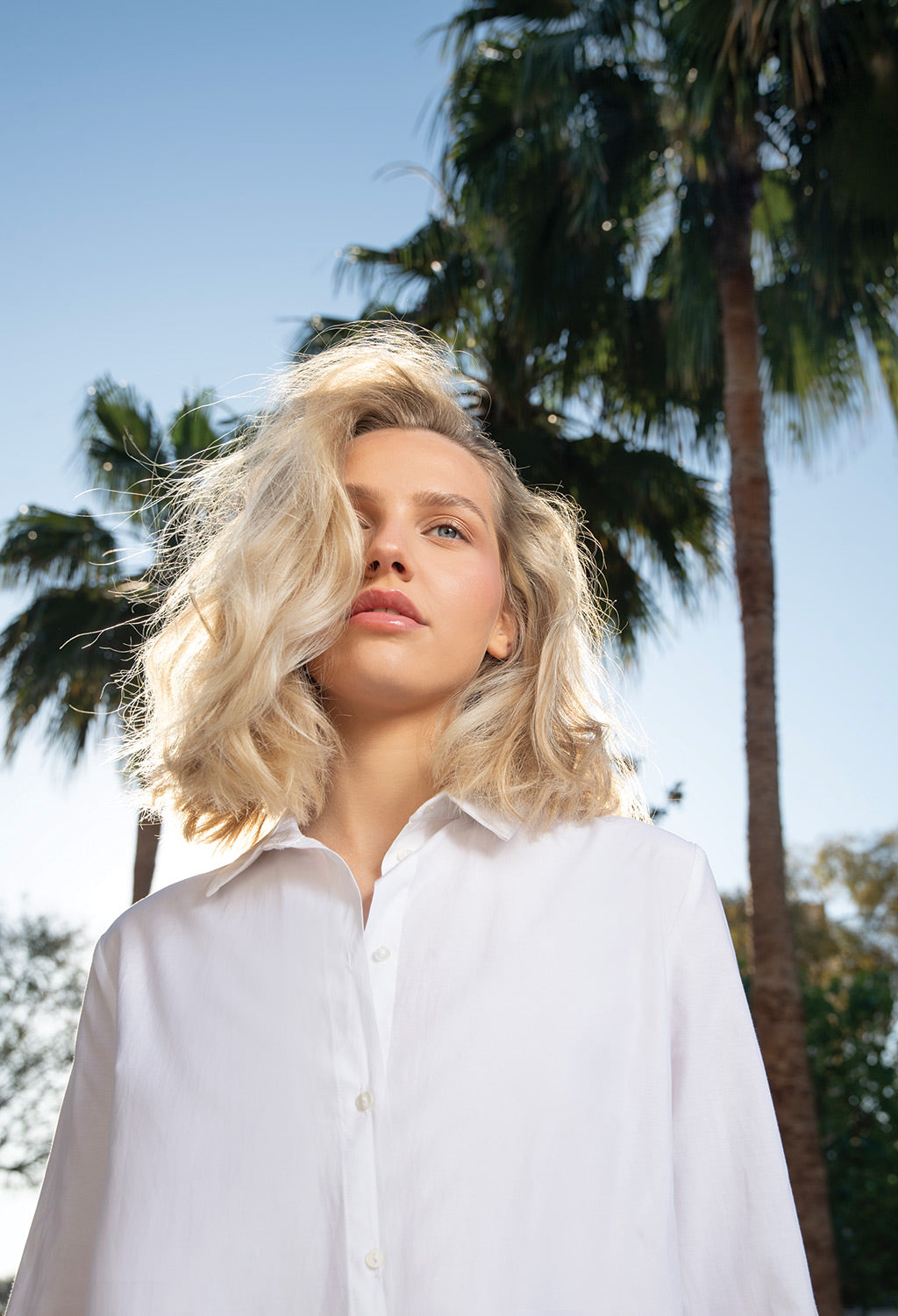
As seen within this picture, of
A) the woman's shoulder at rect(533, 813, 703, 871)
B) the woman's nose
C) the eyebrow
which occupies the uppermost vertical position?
the eyebrow

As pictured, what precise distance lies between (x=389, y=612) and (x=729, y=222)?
6776mm

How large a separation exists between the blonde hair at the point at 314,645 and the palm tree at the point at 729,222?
4.58 m

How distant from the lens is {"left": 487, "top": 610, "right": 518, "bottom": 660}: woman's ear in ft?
6.19

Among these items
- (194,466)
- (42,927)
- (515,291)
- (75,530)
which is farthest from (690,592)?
(42,927)

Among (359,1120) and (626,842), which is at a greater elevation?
(626,842)

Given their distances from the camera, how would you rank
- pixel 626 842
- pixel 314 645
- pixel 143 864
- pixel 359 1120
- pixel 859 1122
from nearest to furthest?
1. pixel 359 1120
2. pixel 626 842
3. pixel 314 645
4. pixel 143 864
5. pixel 859 1122

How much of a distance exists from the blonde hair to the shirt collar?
23 millimetres

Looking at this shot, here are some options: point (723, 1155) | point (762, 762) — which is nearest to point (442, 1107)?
point (723, 1155)

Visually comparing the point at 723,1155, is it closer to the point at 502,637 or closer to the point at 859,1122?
the point at 502,637

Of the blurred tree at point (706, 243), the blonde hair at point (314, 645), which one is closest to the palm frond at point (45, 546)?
the blurred tree at point (706, 243)

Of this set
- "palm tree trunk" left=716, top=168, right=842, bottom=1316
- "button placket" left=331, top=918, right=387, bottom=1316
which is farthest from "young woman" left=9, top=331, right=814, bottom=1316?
"palm tree trunk" left=716, top=168, right=842, bottom=1316

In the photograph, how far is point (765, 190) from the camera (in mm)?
8453

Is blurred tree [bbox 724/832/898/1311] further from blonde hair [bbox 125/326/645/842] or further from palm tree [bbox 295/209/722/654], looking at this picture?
blonde hair [bbox 125/326/645/842]

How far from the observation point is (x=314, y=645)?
1670 millimetres
